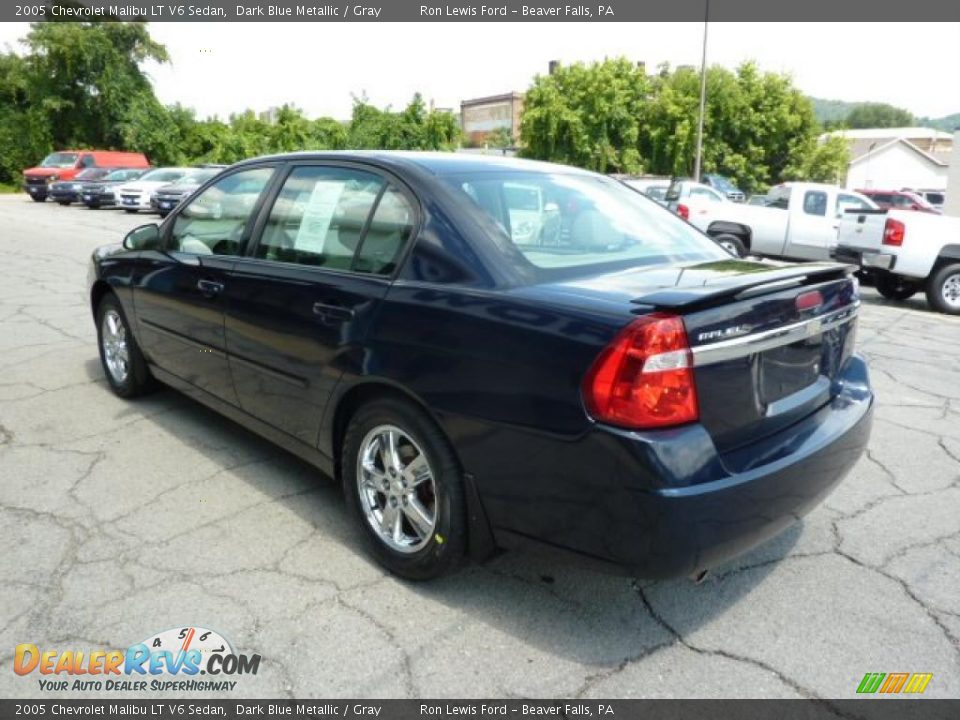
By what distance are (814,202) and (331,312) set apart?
1239 centimetres

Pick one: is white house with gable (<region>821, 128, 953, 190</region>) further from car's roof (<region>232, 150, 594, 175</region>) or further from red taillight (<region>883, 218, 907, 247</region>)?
car's roof (<region>232, 150, 594, 175</region>)

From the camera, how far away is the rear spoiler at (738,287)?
2246mm

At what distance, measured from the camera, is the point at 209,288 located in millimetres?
3809

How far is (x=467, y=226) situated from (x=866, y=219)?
9.13m

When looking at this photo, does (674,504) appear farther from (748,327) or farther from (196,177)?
(196,177)

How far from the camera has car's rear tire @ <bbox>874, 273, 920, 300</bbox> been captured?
413 inches

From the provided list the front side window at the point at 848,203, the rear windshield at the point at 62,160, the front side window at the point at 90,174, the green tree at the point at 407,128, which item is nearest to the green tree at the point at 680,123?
the green tree at the point at 407,128

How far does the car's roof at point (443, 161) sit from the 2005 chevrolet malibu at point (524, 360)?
0.02 metres

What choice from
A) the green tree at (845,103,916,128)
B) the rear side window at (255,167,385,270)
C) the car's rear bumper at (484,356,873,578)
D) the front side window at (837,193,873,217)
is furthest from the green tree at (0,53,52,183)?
the green tree at (845,103,916,128)

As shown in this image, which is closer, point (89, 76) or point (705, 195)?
point (705, 195)

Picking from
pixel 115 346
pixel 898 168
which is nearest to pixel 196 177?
pixel 115 346

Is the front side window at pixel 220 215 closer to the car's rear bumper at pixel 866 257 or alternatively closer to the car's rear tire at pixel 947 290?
the car's rear bumper at pixel 866 257

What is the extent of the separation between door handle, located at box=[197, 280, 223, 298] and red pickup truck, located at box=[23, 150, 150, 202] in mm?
30721

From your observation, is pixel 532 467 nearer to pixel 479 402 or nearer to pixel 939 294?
pixel 479 402
